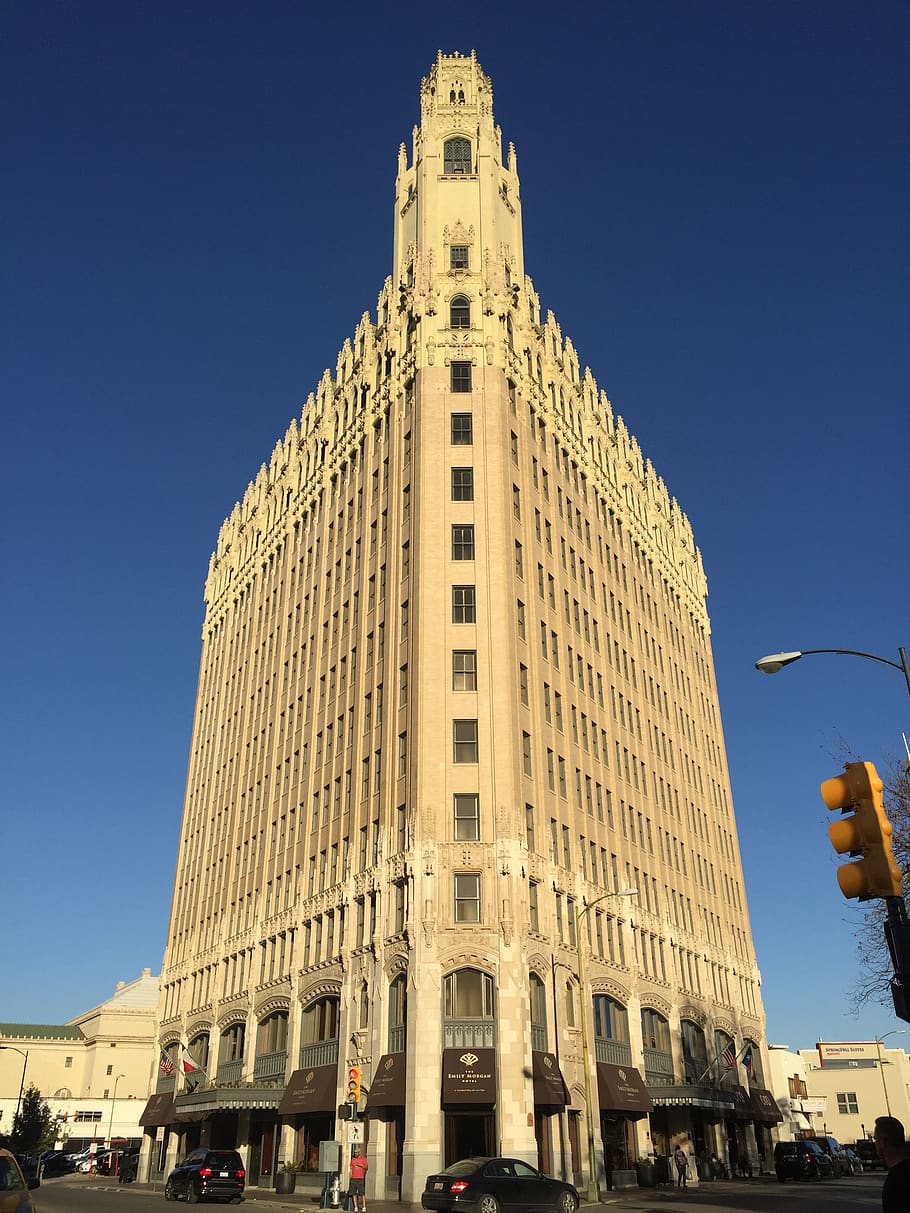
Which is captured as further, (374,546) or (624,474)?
(624,474)

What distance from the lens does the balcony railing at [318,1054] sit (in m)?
42.9

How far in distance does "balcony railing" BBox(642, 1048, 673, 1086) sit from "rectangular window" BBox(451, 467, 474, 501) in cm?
2845

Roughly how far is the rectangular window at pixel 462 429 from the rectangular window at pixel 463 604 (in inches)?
337

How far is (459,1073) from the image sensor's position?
35906 mm

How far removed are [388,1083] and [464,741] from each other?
538 inches

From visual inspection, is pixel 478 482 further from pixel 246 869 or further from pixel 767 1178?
pixel 767 1178

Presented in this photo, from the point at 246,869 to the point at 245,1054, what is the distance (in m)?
11.3

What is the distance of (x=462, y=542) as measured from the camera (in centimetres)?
4781

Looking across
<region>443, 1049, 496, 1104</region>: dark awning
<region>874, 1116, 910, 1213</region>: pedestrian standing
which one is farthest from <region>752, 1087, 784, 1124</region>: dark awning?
<region>874, 1116, 910, 1213</region>: pedestrian standing

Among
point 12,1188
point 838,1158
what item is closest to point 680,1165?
point 838,1158

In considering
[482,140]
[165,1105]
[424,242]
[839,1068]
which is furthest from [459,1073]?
[839,1068]

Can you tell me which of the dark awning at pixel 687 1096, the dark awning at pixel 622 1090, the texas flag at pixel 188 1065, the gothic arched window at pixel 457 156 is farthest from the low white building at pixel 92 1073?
the gothic arched window at pixel 457 156

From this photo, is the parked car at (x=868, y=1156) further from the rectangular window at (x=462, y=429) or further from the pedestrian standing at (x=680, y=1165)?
the rectangular window at (x=462, y=429)

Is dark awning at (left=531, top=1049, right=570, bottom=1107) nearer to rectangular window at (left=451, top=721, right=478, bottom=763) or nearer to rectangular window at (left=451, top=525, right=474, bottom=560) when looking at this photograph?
rectangular window at (left=451, top=721, right=478, bottom=763)
